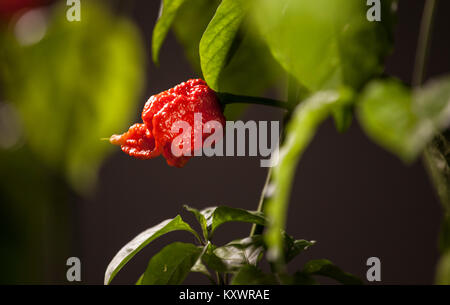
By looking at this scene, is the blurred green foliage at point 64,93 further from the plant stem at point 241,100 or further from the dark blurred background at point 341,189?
the dark blurred background at point 341,189

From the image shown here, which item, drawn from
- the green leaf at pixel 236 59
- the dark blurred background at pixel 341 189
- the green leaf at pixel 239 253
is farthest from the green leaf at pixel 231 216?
the dark blurred background at pixel 341 189

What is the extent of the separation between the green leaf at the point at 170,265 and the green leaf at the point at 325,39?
0.17 m

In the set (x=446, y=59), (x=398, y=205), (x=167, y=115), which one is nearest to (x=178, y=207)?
(x=398, y=205)

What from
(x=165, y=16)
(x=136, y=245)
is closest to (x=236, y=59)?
(x=165, y=16)

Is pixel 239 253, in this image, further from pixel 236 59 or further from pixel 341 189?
pixel 341 189

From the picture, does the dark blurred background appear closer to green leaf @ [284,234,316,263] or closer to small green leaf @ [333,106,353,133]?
green leaf @ [284,234,316,263]

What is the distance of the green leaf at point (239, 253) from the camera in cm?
31

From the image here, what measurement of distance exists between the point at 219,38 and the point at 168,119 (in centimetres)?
7

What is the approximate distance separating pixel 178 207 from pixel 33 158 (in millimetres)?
836

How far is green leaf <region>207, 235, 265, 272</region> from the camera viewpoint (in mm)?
307

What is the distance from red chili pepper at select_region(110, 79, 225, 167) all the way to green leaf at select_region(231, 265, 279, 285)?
93 millimetres

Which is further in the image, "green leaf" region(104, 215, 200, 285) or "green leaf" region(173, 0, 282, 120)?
"green leaf" region(173, 0, 282, 120)

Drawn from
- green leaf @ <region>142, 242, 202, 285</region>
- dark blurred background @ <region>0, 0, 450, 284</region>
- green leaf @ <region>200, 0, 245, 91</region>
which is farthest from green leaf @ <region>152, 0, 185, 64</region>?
dark blurred background @ <region>0, 0, 450, 284</region>
